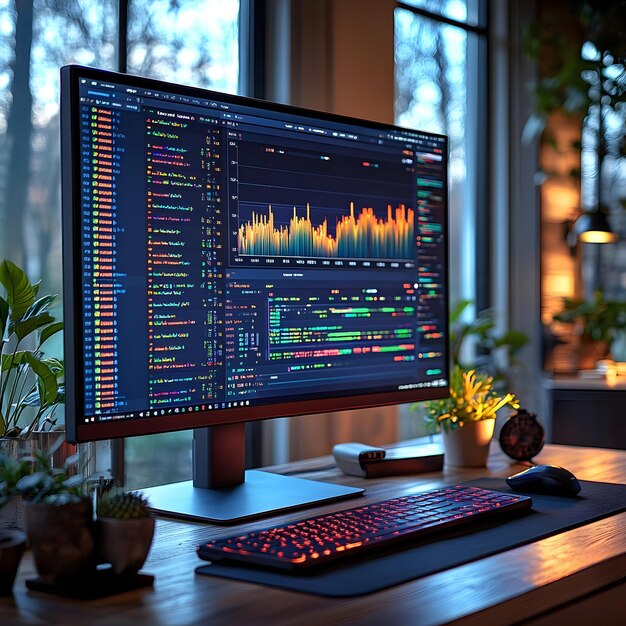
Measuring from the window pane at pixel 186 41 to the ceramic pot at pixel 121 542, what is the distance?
1334 mm

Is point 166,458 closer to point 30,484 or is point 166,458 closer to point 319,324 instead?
point 319,324

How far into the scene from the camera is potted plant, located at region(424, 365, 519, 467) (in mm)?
1825

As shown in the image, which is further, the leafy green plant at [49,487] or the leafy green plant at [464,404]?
the leafy green plant at [464,404]

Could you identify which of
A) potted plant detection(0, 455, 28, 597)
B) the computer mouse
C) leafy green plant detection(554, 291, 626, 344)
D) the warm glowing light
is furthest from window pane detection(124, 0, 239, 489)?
leafy green plant detection(554, 291, 626, 344)

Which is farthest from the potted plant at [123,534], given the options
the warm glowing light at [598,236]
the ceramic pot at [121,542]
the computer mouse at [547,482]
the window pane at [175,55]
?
the warm glowing light at [598,236]

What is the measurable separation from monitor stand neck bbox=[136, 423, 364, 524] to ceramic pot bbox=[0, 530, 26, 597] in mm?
391

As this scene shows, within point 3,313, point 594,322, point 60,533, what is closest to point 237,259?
point 3,313

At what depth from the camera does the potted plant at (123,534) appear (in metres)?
1.02

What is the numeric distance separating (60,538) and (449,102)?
2559 mm

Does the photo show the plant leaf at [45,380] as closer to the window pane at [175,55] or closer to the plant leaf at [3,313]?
the plant leaf at [3,313]

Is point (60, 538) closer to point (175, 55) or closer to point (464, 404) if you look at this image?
point (464, 404)

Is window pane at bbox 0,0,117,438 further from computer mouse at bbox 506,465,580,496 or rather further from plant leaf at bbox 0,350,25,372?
computer mouse at bbox 506,465,580,496

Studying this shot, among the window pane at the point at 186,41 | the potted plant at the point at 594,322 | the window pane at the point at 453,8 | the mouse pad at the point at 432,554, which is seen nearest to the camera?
the mouse pad at the point at 432,554

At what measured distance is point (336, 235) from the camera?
1636 mm
